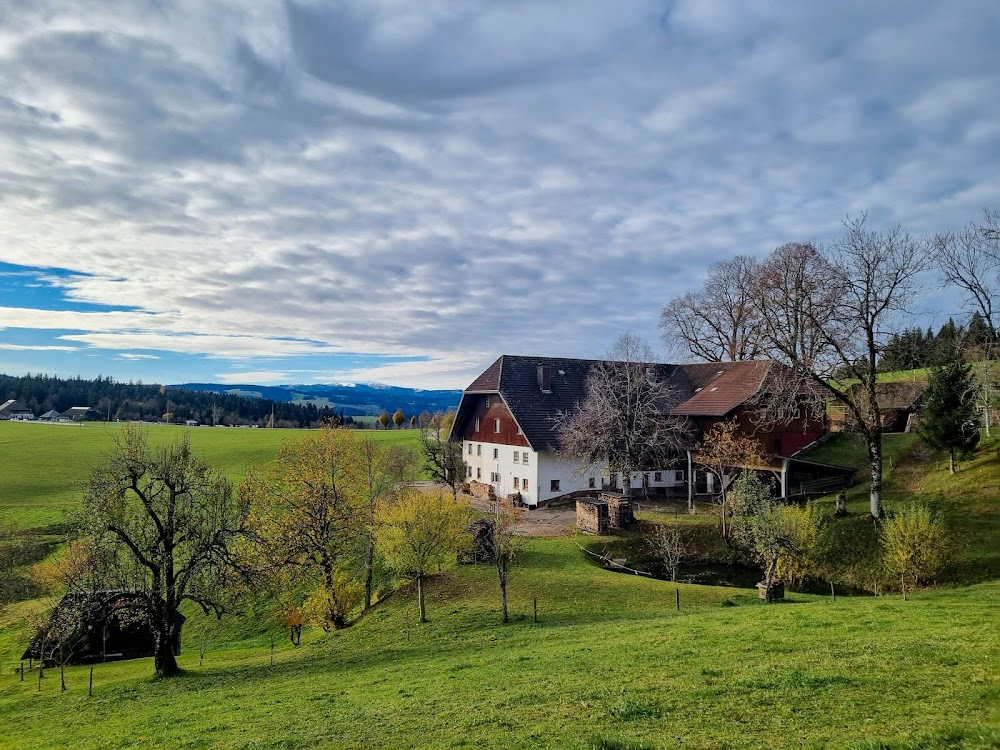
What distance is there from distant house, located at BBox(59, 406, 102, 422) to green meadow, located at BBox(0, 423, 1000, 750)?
419 ft

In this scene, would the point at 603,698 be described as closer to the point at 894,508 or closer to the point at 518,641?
the point at 518,641

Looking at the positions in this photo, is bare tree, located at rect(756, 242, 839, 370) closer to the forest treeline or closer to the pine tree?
the pine tree

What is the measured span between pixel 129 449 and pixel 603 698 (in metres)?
18.4

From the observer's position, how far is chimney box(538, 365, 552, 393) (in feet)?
149

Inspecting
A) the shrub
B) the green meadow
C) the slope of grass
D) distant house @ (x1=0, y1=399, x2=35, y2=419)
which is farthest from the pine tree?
distant house @ (x1=0, y1=399, x2=35, y2=419)

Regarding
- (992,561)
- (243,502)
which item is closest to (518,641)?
(243,502)

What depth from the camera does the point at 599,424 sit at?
129 feet

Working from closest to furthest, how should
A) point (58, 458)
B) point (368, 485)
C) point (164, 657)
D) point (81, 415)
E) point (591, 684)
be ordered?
point (591, 684) < point (164, 657) < point (368, 485) < point (58, 458) < point (81, 415)

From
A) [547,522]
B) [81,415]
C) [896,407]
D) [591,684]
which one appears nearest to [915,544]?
[591,684]

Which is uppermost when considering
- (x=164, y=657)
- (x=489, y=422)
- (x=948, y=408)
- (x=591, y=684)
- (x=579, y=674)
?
(x=948, y=408)

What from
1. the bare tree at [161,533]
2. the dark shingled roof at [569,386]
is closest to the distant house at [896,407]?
the dark shingled roof at [569,386]

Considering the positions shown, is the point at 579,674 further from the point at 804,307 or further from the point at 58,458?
the point at 58,458

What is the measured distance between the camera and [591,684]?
11766 millimetres

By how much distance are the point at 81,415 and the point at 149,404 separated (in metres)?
18.0
